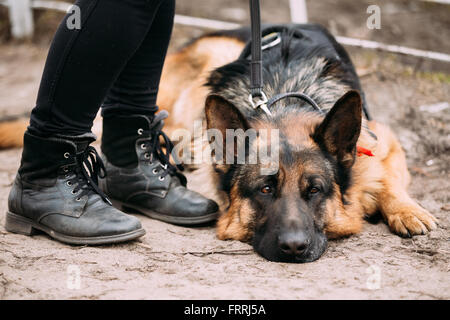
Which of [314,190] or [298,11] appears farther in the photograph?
[298,11]

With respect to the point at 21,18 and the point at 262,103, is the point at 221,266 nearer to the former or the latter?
the point at 262,103

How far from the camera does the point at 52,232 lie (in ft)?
8.44

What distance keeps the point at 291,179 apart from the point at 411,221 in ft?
2.52

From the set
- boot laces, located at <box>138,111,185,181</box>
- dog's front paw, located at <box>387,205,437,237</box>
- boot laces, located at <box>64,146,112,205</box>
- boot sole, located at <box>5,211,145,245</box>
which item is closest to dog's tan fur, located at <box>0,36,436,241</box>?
dog's front paw, located at <box>387,205,437,237</box>

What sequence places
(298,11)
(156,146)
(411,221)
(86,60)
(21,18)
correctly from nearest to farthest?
(86,60) → (411,221) → (156,146) → (298,11) → (21,18)

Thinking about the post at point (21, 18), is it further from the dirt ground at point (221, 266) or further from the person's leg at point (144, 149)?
the person's leg at point (144, 149)

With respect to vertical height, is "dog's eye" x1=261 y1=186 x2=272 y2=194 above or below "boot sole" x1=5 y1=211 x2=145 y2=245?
above

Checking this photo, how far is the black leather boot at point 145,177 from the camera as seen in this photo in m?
2.98

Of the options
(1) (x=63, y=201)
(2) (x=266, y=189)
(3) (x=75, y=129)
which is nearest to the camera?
Result: (3) (x=75, y=129)

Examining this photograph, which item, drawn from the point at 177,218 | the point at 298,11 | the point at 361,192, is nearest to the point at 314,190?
the point at 361,192

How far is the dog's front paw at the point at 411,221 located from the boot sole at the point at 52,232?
4.52 feet

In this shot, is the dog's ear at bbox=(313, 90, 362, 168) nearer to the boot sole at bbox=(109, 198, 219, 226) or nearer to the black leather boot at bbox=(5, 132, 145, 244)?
the boot sole at bbox=(109, 198, 219, 226)

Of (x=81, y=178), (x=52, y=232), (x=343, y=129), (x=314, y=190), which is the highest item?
(x=343, y=129)

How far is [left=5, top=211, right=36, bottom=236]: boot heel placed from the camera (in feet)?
8.66
